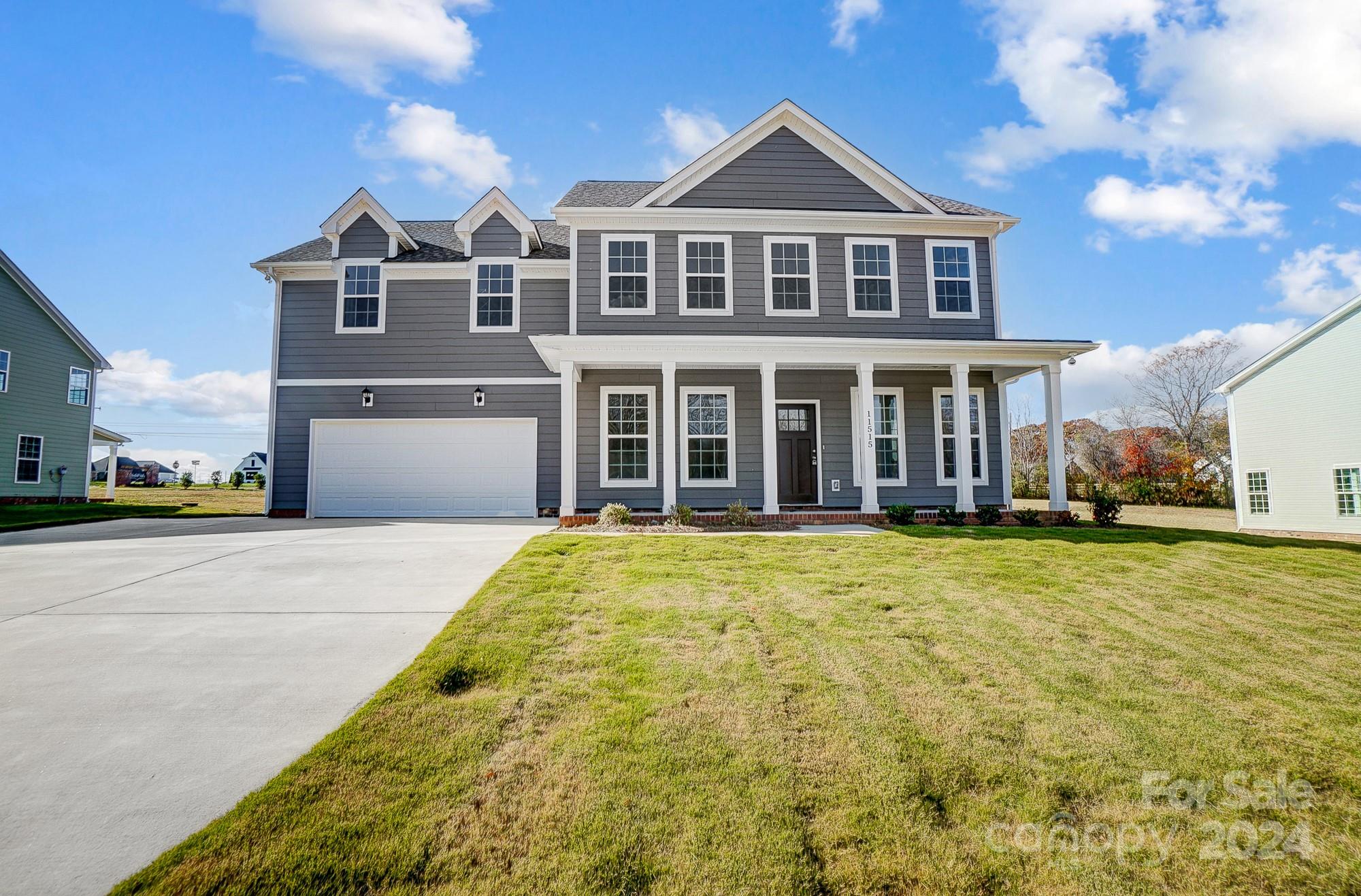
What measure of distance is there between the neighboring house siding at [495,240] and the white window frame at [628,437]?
4.47 metres

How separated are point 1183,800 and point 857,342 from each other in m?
9.66

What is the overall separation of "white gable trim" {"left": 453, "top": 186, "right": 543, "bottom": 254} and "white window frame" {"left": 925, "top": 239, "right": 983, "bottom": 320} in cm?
957

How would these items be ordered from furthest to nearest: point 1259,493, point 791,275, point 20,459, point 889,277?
point 20,459, point 1259,493, point 889,277, point 791,275

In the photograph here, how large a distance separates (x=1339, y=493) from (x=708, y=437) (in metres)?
16.2

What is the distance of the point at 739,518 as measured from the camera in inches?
431

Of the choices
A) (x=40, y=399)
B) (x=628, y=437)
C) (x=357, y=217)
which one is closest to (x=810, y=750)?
(x=628, y=437)

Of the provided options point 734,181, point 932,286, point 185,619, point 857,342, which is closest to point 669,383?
point 857,342

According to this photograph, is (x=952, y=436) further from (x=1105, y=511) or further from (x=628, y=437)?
(x=628, y=437)

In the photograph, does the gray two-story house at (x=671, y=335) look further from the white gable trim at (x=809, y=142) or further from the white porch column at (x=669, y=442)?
the white porch column at (x=669, y=442)

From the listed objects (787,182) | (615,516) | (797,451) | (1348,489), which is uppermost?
(787,182)

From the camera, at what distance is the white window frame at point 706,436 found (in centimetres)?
1329

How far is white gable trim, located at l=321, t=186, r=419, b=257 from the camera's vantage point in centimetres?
1451

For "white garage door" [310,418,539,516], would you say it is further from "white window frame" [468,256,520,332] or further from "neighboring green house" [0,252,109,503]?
"neighboring green house" [0,252,109,503]

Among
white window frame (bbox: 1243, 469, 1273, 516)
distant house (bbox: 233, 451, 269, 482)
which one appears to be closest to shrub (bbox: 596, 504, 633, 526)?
white window frame (bbox: 1243, 469, 1273, 516)
